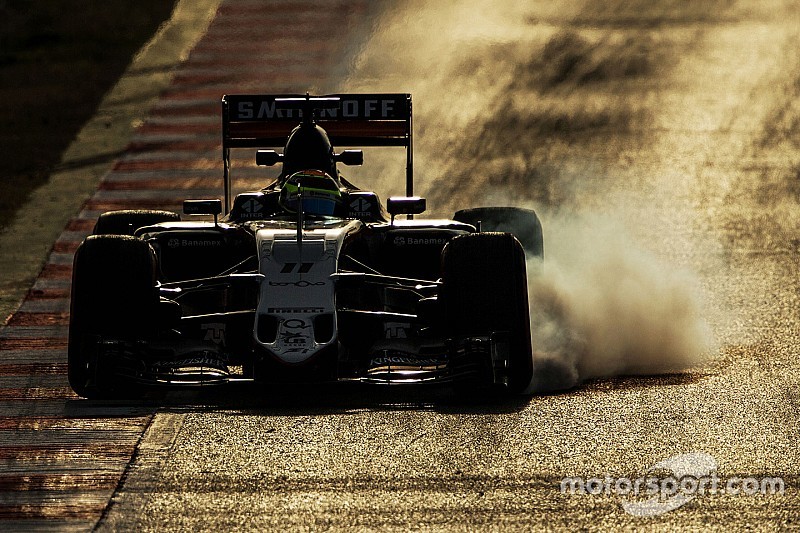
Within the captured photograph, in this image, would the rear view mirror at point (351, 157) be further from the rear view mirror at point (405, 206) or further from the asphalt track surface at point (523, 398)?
the asphalt track surface at point (523, 398)

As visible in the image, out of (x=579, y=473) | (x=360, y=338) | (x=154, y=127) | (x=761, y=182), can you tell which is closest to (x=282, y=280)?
(x=360, y=338)

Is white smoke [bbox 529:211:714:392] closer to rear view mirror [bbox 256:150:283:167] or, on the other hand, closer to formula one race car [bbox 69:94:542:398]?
formula one race car [bbox 69:94:542:398]

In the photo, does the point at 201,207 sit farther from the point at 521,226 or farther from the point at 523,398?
the point at 523,398

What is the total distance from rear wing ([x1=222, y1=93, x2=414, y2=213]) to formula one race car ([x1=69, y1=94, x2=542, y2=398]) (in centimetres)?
172

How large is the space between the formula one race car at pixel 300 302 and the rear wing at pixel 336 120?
5.65 feet

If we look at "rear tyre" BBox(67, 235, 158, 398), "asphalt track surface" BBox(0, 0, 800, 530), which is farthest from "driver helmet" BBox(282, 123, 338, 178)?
"rear tyre" BBox(67, 235, 158, 398)

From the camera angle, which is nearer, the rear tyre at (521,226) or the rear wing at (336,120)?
the rear tyre at (521,226)

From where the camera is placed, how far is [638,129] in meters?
20.5

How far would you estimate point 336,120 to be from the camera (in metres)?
13.7

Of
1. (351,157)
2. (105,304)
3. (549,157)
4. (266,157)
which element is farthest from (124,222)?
(549,157)

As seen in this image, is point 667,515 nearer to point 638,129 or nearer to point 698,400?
point 698,400

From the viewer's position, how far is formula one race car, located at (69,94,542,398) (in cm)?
991

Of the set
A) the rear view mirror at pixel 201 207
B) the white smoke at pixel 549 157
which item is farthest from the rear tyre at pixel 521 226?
the rear view mirror at pixel 201 207

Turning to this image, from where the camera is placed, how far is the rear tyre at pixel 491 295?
32.9 feet
